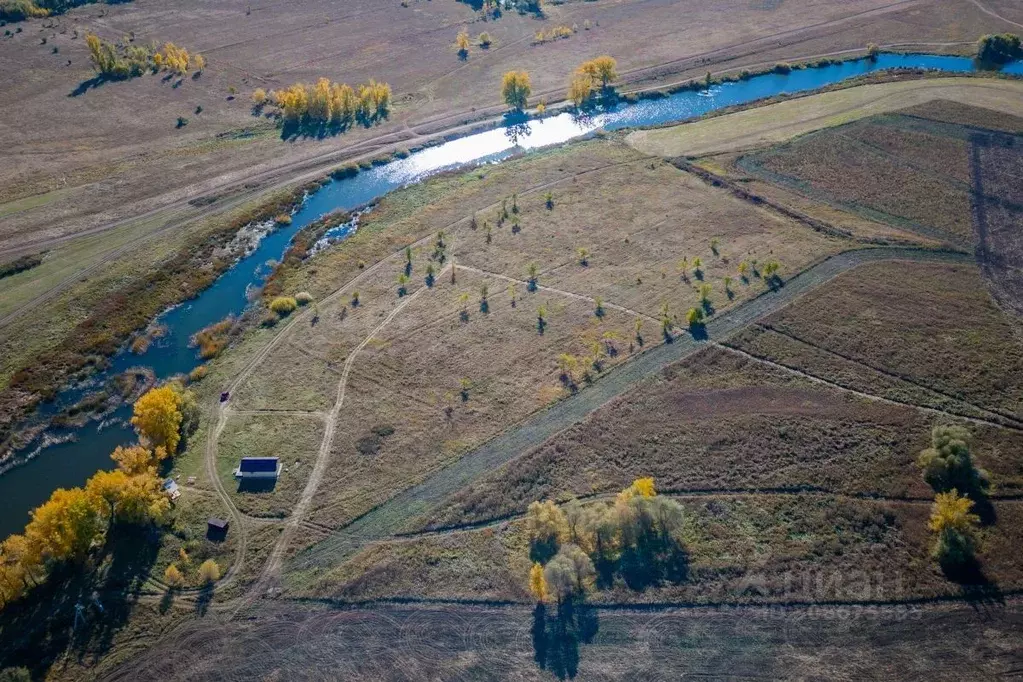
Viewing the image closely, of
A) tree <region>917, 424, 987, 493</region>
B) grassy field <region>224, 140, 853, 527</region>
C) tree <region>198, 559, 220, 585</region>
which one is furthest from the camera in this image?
grassy field <region>224, 140, 853, 527</region>

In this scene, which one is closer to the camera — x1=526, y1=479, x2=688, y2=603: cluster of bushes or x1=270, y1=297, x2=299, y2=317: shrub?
x1=526, y1=479, x2=688, y2=603: cluster of bushes

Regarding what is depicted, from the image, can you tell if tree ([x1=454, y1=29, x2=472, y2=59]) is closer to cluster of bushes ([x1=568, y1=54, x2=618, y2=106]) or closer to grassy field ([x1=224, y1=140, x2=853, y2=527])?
cluster of bushes ([x1=568, y1=54, x2=618, y2=106])

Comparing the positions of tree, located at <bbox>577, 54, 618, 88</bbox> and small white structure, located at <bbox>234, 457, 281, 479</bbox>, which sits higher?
tree, located at <bbox>577, 54, 618, 88</bbox>

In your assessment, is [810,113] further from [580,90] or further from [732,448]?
[732,448]

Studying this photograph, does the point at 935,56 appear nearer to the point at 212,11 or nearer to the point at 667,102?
the point at 667,102

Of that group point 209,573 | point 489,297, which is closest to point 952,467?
point 489,297

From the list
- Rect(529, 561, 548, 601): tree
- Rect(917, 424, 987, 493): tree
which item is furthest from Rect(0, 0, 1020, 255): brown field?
Rect(917, 424, 987, 493): tree

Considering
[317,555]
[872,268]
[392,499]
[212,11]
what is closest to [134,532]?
[317,555]
